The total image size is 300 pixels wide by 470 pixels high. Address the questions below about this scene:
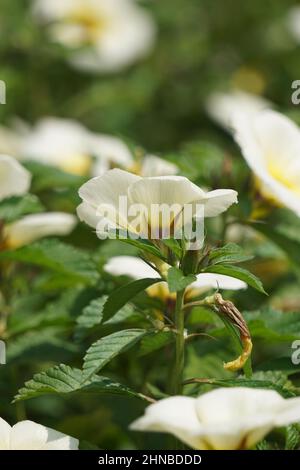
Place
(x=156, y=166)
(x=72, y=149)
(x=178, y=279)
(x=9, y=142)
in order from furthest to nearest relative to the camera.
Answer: (x=9, y=142) < (x=72, y=149) < (x=156, y=166) < (x=178, y=279)

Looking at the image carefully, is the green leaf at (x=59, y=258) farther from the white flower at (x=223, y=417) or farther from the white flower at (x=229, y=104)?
the white flower at (x=229, y=104)

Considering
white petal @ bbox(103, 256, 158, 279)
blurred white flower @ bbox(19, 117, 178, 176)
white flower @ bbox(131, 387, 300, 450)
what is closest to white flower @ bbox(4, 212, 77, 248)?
white petal @ bbox(103, 256, 158, 279)

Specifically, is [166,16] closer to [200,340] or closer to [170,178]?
[200,340]

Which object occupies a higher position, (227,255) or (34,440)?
(227,255)

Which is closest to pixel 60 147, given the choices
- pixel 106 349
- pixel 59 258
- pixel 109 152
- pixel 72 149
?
pixel 72 149

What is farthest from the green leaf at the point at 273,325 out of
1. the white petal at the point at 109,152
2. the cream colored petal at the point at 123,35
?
the cream colored petal at the point at 123,35

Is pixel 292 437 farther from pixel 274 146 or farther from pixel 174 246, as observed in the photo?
pixel 274 146
